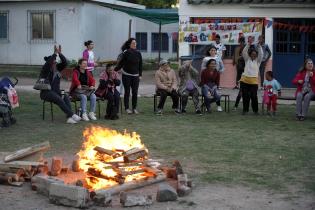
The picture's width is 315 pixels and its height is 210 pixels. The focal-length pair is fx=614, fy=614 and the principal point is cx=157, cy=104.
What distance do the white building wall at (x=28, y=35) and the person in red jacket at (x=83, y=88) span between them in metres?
13.0

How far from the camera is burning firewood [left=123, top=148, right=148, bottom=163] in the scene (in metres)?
7.74

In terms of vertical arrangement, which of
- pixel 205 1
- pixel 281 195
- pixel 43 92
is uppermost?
pixel 205 1

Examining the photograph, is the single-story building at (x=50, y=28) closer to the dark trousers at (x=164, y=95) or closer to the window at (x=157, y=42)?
the dark trousers at (x=164, y=95)

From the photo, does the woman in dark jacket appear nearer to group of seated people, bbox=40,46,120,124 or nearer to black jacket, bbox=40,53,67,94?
group of seated people, bbox=40,46,120,124

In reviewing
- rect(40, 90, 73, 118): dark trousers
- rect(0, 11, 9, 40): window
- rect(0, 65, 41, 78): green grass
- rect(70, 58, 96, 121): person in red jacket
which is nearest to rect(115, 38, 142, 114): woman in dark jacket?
rect(70, 58, 96, 121): person in red jacket

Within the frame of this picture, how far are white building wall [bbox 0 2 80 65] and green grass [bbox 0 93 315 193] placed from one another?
11.3 m

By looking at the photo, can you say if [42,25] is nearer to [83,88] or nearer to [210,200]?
[83,88]

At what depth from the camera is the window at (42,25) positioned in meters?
26.5

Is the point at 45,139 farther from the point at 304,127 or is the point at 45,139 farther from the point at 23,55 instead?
the point at 23,55

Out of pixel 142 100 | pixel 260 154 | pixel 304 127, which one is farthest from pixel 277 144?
pixel 142 100

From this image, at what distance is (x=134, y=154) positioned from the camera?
25.7ft

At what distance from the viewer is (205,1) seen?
20.4 meters

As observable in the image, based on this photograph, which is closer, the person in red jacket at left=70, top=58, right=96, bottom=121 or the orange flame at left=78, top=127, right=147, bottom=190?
the orange flame at left=78, top=127, right=147, bottom=190

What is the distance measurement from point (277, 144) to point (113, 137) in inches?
123
